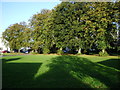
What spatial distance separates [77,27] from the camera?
24844 mm

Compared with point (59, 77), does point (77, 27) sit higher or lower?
higher

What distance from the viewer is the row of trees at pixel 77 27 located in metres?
22.2

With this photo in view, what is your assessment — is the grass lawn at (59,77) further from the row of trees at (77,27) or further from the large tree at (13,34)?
the large tree at (13,34)

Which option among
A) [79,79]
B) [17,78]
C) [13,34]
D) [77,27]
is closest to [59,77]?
[79,79]

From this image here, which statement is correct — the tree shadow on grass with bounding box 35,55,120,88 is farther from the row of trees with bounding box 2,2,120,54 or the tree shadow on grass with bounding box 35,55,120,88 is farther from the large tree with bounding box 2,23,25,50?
the large tree with bounding box 2,23,25,50

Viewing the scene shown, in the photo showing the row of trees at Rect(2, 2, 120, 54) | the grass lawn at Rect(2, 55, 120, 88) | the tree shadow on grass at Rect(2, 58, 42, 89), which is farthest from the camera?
the row of trees at Rect(2, 2, 120, 54)

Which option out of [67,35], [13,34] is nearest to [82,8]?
[67,35]

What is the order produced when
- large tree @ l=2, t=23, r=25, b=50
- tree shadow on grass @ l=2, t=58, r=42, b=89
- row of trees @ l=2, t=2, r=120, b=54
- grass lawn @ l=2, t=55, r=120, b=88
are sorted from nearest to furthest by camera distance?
tree shadow on grass @ l=2, t=58, r=42, b=89, grass lawn @ l=2, t=55, r=120, b=88, row of trees @ l=2, t=2, r=120, b=54, large tree @ l=2, t=23, r=25, b=50

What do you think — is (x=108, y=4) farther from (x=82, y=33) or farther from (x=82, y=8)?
(x=82, y=33)

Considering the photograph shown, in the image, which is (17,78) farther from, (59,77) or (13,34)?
(13,34)

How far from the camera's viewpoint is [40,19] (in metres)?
33.4

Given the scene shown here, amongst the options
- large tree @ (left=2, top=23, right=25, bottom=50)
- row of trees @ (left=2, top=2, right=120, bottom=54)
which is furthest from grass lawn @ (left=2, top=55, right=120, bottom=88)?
large tree @ (left=2, top=23, right=25, bottom=50)

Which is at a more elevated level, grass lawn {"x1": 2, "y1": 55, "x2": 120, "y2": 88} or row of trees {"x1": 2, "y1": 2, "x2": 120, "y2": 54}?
row of trees {"x1": 2, "y1": 2, "x2": 120, "y2": 54}

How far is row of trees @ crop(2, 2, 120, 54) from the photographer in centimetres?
2223
